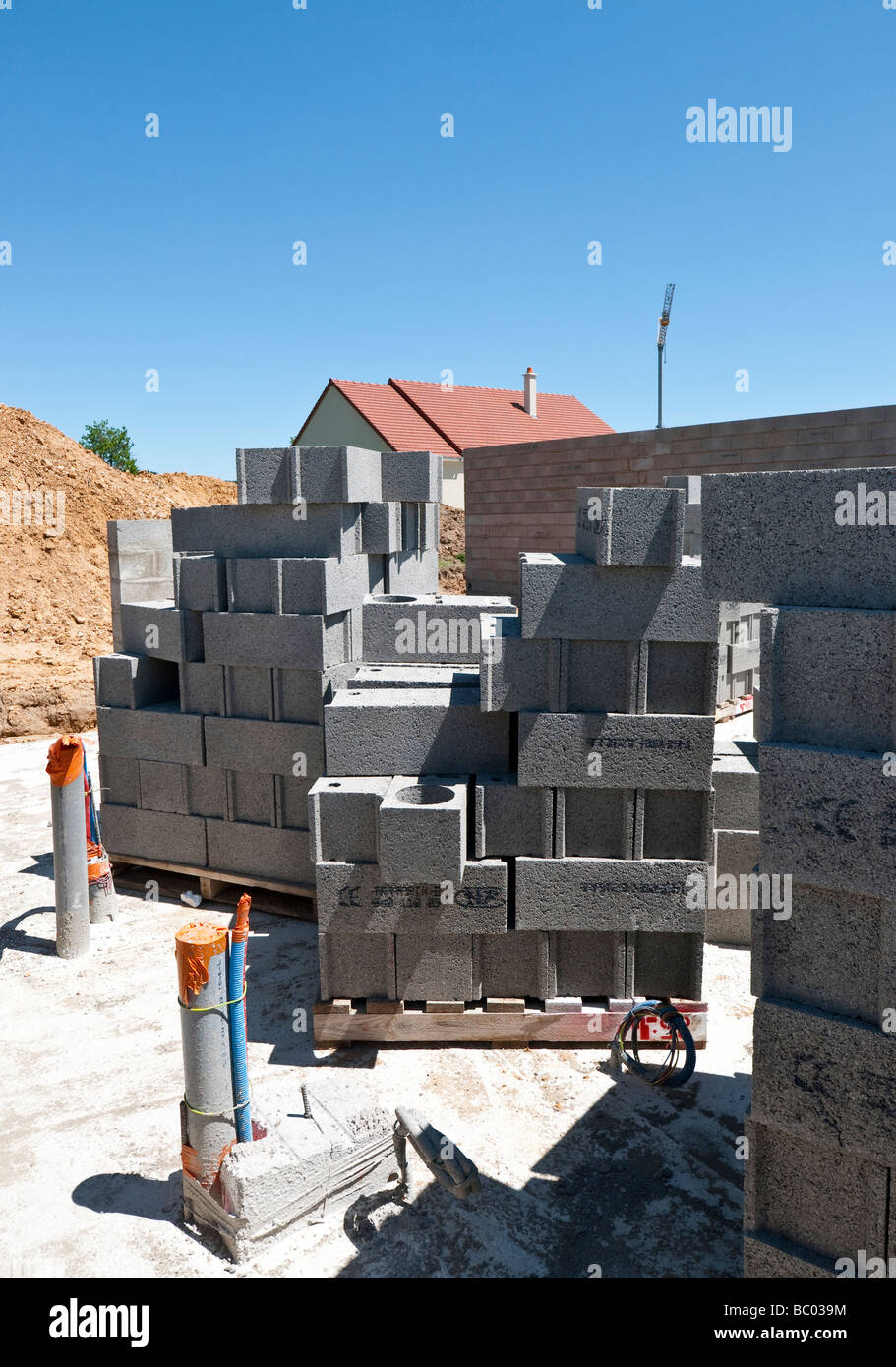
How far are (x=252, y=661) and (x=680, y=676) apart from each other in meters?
3.48

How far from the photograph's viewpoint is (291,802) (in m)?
7.63

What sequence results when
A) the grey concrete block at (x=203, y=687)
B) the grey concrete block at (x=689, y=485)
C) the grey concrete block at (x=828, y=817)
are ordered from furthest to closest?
1. the grey concrete block at (x=689, y=485)
2. the grey concrete block at (x=203, y=687)
3. the grey concrete block at (x=828, y=817)

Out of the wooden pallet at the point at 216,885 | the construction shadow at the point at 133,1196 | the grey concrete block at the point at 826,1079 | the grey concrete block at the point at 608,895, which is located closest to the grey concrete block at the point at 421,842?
the grey concrete block at the point at 608,895

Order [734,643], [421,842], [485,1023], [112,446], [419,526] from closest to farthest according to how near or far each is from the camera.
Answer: [421,842] < [485,1023] < [419,526] < [734,643] < [112,446]

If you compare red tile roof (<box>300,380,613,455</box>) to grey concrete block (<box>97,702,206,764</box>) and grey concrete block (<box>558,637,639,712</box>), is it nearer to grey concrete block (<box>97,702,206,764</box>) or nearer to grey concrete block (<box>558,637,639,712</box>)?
grey concrete block (<box>97,702,206,764</box>)

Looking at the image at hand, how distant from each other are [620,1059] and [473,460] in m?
13.7

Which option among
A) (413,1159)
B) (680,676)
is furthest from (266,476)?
(413,1159)

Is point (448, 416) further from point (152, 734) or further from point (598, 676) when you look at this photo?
point (598, 676)

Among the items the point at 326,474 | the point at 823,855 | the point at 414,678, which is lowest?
the point at 823,855

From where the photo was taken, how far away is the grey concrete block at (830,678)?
10.2 feet

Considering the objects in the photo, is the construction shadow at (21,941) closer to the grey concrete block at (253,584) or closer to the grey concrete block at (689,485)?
the grey concrete block at (253,584)

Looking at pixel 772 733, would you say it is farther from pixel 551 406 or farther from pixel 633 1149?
pixel 551 406

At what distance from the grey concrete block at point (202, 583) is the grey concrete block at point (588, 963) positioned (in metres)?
3.82

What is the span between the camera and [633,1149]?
197 inches
